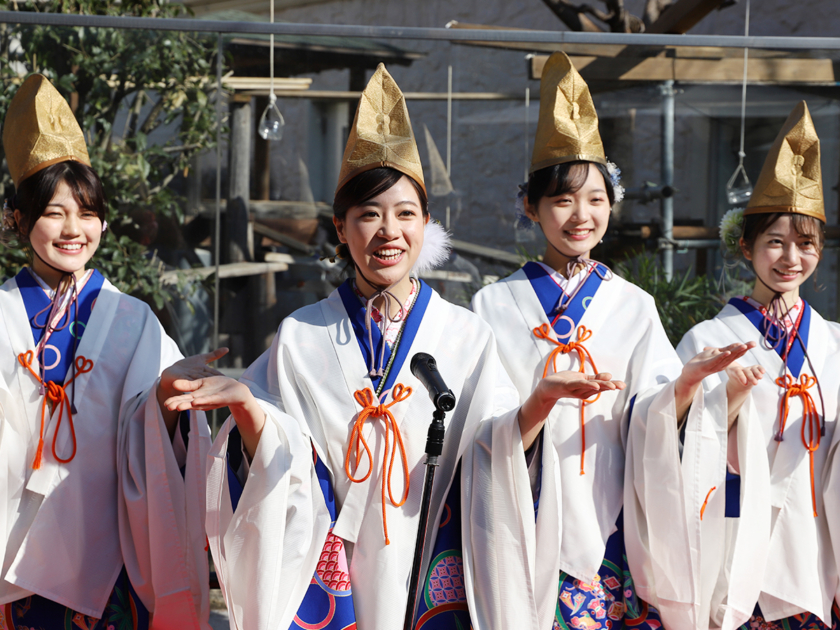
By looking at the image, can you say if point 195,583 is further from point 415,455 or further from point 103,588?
point 415,455

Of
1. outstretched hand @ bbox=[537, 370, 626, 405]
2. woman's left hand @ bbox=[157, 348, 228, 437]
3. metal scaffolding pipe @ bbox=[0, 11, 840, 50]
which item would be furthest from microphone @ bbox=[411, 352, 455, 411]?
metal scaffolding pipe @ bbox=[0, 11, 840, 50]

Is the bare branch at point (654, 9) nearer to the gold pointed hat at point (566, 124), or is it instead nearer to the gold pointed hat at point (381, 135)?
the gold pointed hat at point (566, 124)

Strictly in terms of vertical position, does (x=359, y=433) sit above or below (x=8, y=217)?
below

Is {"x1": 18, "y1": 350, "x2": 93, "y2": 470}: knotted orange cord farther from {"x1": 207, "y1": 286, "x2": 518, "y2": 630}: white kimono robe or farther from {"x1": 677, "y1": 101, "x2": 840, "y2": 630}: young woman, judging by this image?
{"x1": 677, "y1": 101, "x2": 840, "y2": 630}: young woman

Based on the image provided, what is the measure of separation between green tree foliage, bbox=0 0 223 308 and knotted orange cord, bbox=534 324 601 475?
7.82ft

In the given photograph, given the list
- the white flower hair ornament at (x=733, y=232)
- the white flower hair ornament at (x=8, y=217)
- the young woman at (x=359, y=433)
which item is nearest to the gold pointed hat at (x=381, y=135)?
the young woman at (x=359, y=433)

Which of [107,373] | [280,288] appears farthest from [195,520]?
[280,288]

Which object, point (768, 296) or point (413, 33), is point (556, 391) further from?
point (413, 33)

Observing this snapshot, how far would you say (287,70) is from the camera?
162 inches

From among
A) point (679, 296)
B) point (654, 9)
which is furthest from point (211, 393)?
point (654, 9)

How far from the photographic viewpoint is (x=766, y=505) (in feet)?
8.05

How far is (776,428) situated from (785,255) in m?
0.57

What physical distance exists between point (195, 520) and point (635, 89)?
10.2ft

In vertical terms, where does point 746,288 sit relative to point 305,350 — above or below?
above
